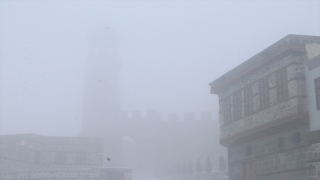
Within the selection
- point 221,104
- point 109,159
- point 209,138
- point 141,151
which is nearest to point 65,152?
point 109,159

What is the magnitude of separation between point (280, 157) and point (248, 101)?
342cm

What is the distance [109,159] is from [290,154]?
41.7 metres

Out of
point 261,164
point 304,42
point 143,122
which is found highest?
point 143,122

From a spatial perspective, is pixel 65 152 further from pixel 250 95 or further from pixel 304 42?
pixel 304 42

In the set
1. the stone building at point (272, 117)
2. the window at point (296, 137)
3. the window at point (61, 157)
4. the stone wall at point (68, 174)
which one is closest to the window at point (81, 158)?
the window at point (61, 157)

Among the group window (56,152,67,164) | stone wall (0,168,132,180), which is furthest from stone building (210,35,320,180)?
window (56,152,67,164)

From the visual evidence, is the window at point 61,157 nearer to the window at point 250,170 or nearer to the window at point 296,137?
the window at point 250,170

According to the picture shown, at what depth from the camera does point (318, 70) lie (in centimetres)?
1625

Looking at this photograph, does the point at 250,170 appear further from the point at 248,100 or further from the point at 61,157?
the point at 61,157

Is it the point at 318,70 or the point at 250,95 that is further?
the point at 250,95

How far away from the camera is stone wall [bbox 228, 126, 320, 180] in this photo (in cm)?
1666

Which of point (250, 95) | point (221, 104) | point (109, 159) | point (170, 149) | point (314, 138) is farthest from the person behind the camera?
point (170, 149)

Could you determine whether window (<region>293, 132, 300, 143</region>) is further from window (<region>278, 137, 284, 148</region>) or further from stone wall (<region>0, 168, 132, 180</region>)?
stone wall (<region>0, 168, 132, 180</region>)

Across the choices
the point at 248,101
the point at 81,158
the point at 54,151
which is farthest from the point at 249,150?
the point at 54,151
